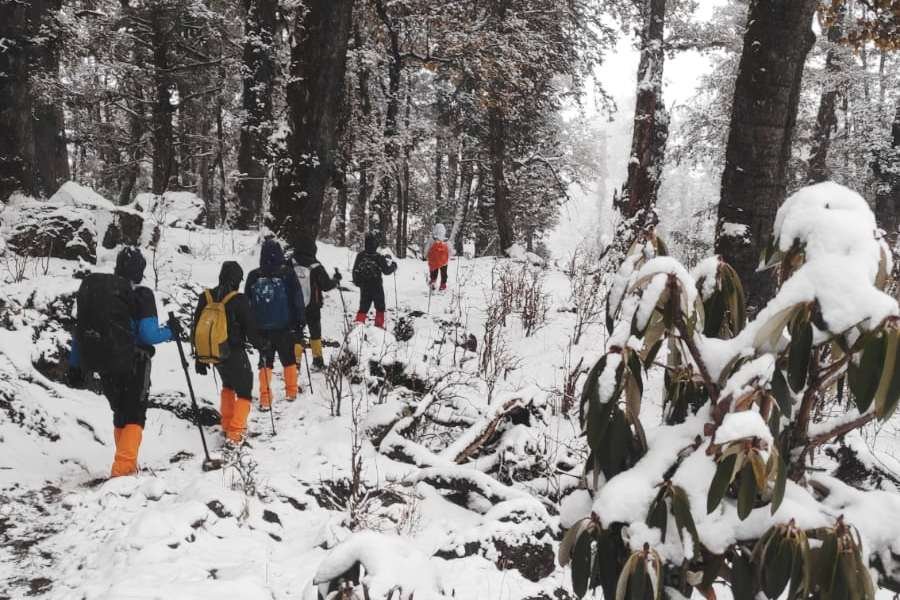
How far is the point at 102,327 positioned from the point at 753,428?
481cm

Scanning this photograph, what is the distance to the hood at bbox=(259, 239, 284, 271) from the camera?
6.46 m

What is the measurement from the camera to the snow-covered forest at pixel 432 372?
144 cm

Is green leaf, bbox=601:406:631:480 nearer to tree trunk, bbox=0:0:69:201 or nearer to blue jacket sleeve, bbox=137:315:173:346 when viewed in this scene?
blue jacket sleeve, bbox=137:315:173:346

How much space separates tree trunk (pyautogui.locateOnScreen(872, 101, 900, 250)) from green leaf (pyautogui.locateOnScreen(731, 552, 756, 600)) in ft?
46.0

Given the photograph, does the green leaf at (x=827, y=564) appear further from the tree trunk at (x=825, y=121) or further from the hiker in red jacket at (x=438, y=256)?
the tree trunk at (x=825, y=121)

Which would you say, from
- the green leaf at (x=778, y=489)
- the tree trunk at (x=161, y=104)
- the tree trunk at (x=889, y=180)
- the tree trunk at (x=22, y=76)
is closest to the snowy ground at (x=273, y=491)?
the green leaf at (x=778, y=489)

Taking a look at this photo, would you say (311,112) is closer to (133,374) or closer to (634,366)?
(133,374)

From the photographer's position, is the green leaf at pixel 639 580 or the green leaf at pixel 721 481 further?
the green leaf at pixel 639 580

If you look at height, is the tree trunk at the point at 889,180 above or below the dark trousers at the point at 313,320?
above

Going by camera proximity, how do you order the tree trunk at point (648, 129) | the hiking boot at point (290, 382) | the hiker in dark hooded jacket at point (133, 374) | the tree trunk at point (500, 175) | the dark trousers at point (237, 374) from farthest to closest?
the tree trunk at point (500, 175) → the tree trunk at point (648, 129) → the hiking boot at point (290, 382) → the dark trousers at point (237, 374) → the hiker in dark hooded jacket at point (133, 374)

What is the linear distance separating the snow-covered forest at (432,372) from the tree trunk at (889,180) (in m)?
0.07

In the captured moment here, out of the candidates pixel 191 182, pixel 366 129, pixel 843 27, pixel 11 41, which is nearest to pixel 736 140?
pixel 11 41

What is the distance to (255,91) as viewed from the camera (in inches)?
464

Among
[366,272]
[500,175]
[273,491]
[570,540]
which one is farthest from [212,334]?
[500,175]
